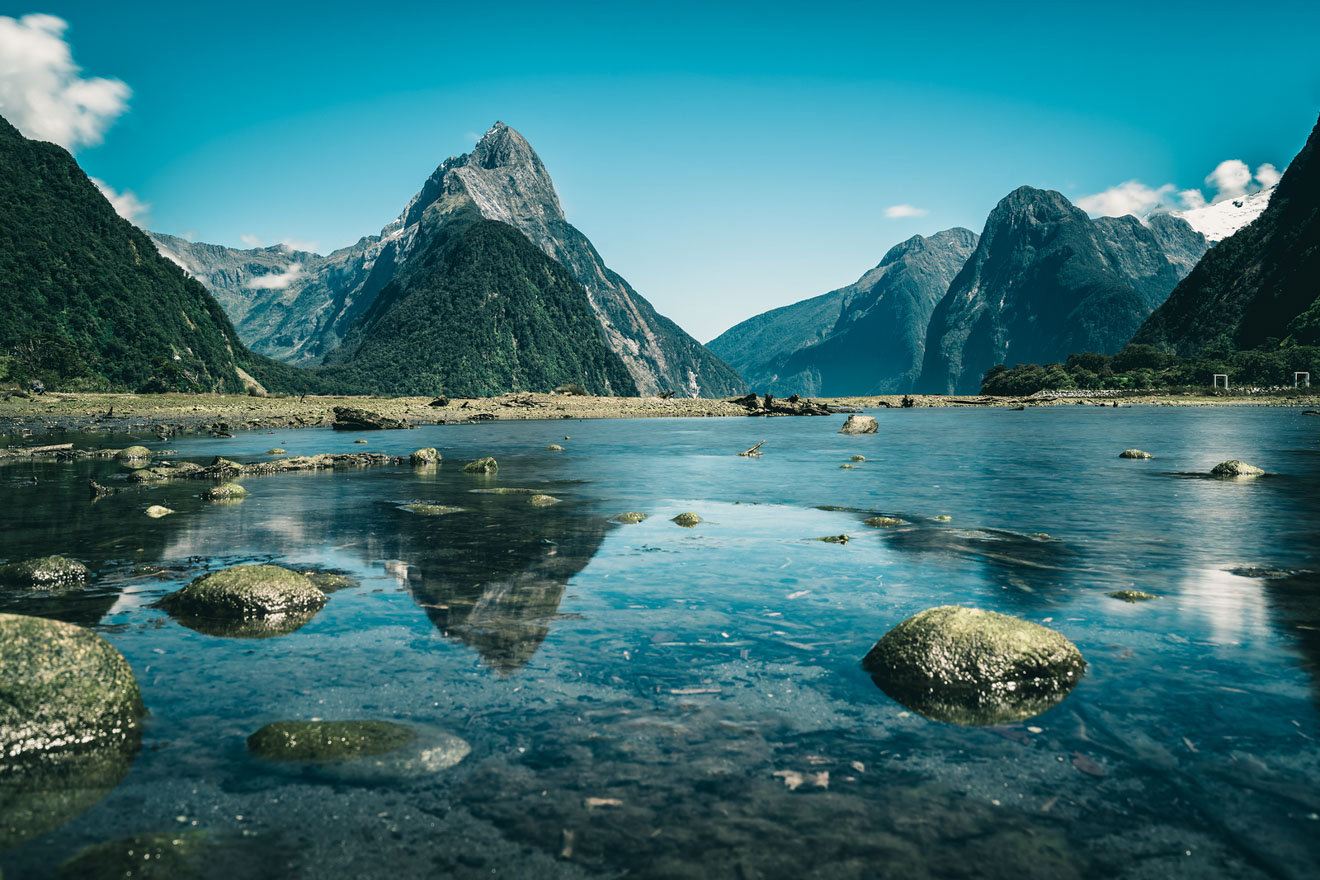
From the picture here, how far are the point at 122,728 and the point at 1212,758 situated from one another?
10.9 meters

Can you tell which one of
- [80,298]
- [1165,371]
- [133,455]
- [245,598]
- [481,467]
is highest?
[80,298]

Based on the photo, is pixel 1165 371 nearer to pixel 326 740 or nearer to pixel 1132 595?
pixel 1132 595

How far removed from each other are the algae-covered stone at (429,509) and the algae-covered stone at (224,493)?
20.1ft

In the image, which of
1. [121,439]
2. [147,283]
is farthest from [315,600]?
[147,283]

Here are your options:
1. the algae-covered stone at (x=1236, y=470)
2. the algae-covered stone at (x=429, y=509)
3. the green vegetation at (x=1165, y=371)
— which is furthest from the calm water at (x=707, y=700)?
the green vegetation at (x=1165, y=371)

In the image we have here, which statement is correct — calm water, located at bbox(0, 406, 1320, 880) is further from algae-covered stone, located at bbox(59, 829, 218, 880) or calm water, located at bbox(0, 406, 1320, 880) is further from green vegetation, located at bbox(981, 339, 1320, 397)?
green vegetation, located at bbox(981, 339, 1320, 397)

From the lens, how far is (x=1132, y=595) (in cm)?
1348

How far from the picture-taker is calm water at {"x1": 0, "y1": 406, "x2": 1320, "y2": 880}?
609 cm

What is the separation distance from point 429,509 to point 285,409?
86515mm

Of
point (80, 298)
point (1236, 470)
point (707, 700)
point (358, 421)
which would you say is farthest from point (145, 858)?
point (80, 298)

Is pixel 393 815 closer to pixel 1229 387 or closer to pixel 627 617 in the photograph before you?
pixel 627 617

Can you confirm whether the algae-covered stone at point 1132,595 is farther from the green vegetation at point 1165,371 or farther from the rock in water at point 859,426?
the green vegetation at point 1165,371

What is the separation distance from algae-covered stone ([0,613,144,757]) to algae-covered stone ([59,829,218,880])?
2262mm

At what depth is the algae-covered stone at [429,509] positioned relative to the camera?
75.6 ft
